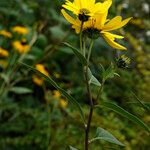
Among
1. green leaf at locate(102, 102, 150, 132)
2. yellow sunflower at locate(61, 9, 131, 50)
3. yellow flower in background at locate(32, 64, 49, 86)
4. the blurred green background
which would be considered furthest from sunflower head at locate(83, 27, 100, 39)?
yellow flower in background at locate(32, 64, 49, 86)

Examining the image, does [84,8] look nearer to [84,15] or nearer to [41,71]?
[84,15]

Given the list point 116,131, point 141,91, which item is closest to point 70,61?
point 141,91

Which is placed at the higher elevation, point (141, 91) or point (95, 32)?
point (95, 32)

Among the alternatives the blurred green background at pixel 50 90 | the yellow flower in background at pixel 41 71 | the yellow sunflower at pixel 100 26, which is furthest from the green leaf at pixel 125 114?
the yellow flower in background at pixel 41 71

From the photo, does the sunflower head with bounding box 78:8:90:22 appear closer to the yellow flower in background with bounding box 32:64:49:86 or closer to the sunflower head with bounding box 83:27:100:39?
the sunflower head with bounding box 83:27:100:39

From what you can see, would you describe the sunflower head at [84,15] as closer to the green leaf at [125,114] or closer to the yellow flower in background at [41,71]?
the green leaf at [125,114]

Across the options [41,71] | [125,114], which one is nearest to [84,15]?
[125,114]

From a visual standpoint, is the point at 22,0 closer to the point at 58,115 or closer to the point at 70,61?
the point at 70,61
